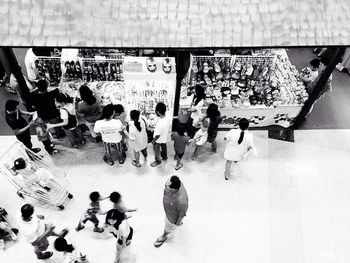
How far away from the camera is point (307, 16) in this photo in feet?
21.6

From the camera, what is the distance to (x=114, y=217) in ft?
17.0

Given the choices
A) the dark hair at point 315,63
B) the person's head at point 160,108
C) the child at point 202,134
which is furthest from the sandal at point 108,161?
the dark hair at point 315,63

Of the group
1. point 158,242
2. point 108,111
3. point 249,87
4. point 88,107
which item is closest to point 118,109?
point 108,111

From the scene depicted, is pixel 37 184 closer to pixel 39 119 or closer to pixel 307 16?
pixel 39 119

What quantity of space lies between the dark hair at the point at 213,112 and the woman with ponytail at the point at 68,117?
2.69m

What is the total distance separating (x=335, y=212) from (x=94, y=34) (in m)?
5.77

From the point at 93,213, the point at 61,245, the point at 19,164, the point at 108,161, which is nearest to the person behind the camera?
the point at 61,245

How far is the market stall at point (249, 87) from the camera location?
27.2 ft

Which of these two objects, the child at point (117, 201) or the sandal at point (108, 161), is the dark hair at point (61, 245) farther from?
the sandal at point (108, 161)

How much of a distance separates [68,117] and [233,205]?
12.1 ft

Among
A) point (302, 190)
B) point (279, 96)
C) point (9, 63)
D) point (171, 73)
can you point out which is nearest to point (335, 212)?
point (302, 190)

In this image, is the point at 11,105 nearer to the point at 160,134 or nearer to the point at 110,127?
the point at 110,127

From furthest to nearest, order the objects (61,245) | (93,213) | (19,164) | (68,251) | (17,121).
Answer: (17,121)
(93,213)
(19,164)
(68,251)
(61,245)

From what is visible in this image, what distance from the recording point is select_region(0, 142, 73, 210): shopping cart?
249 inches
